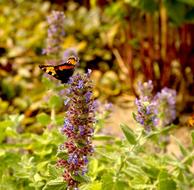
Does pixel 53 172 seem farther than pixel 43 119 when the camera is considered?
No

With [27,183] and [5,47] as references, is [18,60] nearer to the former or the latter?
[5,47]

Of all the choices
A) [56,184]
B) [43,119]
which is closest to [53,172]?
[56,184]

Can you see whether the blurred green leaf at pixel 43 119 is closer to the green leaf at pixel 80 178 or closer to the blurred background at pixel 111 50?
the green leaf at pixel 80 178

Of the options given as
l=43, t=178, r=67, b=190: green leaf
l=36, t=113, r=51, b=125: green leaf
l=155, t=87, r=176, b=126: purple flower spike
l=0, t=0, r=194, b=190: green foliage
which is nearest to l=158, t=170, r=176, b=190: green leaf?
l=0, t=0, r=194, b=190: green foliage

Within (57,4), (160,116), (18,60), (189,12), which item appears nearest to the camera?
(160,116)

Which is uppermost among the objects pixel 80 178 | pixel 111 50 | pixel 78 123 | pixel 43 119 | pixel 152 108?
pixel 111 50

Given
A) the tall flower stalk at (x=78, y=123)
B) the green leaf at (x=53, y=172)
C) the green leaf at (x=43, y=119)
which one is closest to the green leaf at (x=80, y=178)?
the tall flower stalk at (x=78, y=123)

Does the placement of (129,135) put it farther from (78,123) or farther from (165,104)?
(165,104)

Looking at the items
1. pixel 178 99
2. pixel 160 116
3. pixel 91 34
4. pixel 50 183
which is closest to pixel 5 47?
pixel 91 34
